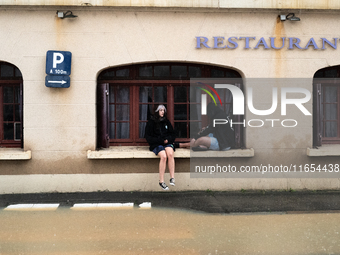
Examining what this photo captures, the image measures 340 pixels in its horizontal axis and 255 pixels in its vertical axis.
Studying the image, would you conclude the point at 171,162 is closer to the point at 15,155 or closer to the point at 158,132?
the point at 158,132

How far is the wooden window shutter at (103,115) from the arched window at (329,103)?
4.39 metres

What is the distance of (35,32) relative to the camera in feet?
23.9

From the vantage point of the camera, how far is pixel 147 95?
781 centimetres

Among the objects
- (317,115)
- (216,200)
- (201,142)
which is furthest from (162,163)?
(317,115)

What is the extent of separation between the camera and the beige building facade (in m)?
7.29

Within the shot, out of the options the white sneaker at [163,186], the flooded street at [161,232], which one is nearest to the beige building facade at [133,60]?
the white sneaker at [163,186]

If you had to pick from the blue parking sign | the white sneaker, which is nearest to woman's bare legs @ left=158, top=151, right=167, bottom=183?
the white sneaker

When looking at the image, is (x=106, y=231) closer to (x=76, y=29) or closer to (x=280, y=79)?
(x=76, y=29)

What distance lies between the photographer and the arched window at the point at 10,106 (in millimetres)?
7629

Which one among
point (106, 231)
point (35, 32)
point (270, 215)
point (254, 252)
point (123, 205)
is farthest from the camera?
point (35, 32)

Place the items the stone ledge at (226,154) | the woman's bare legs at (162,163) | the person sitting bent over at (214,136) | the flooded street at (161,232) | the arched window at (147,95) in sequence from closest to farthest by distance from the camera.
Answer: the flooded street at (161,232)
the woman's bare legs at (162,163)
the stone ledge at (226,154)
the person sitting bent over at (214,136)
the arched window at (147,95)

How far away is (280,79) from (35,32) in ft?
16.6

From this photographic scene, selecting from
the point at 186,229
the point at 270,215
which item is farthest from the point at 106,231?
the point at 270,215

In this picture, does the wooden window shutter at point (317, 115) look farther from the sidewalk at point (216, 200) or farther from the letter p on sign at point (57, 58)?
the letter p on sign at point (57, 58)
